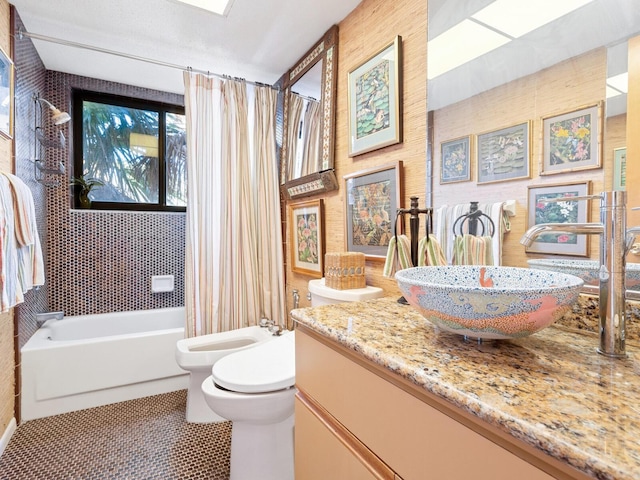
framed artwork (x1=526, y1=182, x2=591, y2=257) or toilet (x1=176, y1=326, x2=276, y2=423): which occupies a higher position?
framed artwork (x1=526, y1=182, x2=591, y2=257)

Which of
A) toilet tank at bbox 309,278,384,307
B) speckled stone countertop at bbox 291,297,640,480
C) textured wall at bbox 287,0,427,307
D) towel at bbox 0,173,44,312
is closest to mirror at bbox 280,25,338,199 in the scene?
textured wall at bbox 287,0,427,307

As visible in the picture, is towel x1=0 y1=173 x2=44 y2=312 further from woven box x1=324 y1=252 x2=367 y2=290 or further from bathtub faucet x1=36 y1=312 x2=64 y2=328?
woven box x1=324 y1=252 x2=367 y2=290

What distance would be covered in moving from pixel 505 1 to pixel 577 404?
1.18 metres

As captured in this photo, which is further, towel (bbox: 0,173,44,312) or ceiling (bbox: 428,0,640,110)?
towel (bbox: 0,173,44,312)

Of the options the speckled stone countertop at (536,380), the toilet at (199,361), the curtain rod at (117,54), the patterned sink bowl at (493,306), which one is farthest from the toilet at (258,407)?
the curtain rod at (117,54)

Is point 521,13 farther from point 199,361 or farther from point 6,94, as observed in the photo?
point 6,94

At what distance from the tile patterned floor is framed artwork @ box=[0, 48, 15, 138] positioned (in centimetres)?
165

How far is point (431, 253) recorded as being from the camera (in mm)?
1217

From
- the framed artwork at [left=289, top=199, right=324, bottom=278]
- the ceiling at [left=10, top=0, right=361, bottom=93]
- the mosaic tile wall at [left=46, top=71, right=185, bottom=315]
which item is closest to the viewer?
the ceiling at [left=10, top=0, right=361, bottom=93]

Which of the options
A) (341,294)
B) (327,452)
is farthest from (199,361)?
(327,452)

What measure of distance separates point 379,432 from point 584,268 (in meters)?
0.70

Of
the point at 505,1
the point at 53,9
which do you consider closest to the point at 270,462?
the point at 505,1

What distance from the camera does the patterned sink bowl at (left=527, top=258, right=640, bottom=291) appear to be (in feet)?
2.64

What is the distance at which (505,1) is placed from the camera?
41.6 inches
